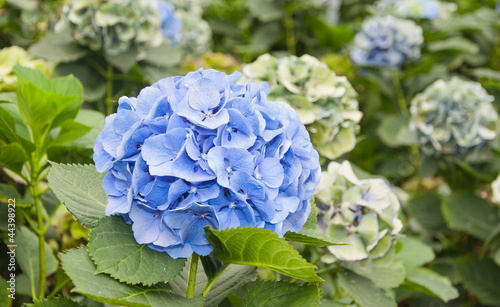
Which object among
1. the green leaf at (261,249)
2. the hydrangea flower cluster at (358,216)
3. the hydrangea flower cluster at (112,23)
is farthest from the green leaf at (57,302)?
the hydrangea flower cluster at (112,23)

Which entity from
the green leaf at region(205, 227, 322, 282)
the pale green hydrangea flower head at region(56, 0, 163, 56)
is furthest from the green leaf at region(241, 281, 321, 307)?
the pale green hydrangea flower head at region(56, 0, 163, 56)

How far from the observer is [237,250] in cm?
64

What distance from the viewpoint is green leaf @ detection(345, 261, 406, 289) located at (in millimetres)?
993

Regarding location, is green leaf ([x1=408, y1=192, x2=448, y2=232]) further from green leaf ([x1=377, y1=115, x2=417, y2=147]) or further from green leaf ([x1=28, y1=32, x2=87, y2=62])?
green leaf ([x1=28, y1=32, x2=87, y2=62])

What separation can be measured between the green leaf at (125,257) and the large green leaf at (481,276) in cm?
147

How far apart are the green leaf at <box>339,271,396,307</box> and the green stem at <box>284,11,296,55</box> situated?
1815 mm

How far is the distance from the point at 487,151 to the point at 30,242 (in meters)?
1.61

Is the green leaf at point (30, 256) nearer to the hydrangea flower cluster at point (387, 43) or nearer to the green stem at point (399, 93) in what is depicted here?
the hydrangea flower cluster at point (387, 43)

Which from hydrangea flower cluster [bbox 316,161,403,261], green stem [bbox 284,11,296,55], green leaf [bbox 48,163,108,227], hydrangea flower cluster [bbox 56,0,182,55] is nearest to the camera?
green leaf [bbox 48,163,108,227]

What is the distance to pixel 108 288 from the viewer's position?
1.94 ft

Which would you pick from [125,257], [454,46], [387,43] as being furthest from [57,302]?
[454,46]

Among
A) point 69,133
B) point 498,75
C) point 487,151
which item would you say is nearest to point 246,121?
point 69,133

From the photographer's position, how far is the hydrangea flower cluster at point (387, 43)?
2129 millimetres

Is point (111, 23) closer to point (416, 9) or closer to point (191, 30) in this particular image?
point (191, 30)
